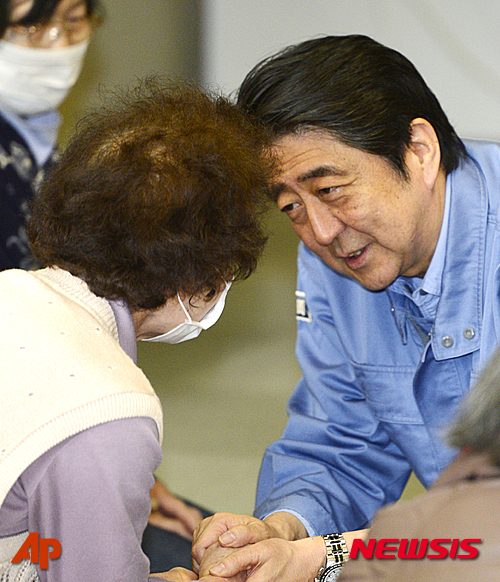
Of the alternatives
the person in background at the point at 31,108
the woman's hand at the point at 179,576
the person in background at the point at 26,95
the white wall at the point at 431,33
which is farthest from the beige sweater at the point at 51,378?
the white wall at the point at 431,33

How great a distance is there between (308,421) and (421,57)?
2.15 meters

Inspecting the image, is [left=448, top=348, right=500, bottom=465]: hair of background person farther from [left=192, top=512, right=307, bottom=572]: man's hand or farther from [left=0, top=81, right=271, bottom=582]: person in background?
[left=192, top=512, right=307, bottom=572]: man's hand

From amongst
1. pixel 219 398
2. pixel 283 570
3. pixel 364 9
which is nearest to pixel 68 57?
pixel 364 9

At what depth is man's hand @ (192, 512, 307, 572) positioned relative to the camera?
1.30 meters

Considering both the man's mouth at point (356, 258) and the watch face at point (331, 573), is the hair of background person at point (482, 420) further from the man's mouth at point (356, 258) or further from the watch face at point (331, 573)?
the man's mouth at point (356, 258)

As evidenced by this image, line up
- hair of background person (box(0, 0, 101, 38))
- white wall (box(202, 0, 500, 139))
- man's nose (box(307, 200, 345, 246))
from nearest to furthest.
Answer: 1. man's nose (box(307, 200, 345, 246))
2. hair of background person (box(0, 0, 101, 38))
3. white wall (box(202, 0, 500, 139))

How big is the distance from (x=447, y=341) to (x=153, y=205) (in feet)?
2.25

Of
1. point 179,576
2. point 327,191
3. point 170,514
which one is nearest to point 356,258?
point 327,191

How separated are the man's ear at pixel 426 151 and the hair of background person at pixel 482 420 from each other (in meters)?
0.91

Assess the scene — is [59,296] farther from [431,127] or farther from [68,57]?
[68,57]

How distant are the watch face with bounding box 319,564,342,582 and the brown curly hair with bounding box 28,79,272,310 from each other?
21.1 inches

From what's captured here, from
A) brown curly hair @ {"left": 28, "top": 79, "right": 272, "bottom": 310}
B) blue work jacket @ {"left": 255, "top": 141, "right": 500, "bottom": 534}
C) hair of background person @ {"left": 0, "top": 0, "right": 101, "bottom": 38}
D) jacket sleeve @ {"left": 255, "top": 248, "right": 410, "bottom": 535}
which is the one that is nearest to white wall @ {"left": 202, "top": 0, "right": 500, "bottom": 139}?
hair of background person @ {"left": 0, "top": 0, "right": 101, "bottom": 38}

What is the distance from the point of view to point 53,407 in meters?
0.87

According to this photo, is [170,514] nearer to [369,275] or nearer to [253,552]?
[253,552]
